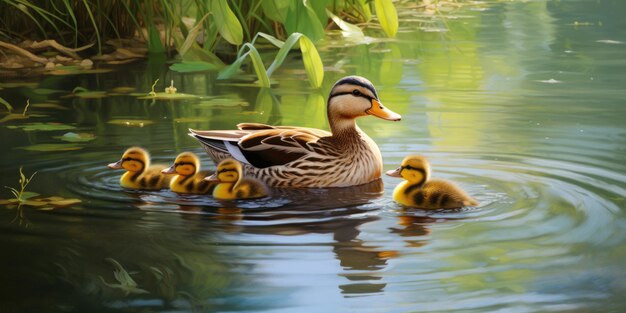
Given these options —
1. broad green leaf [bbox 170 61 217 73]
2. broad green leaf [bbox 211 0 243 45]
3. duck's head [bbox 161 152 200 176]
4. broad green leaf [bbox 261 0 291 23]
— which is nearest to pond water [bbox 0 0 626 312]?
duck's head [bbox 161 152 200 176]

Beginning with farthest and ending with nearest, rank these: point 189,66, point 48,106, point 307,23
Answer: point 48,106, point 189,66, point 307,23

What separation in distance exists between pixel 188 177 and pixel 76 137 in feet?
4.52

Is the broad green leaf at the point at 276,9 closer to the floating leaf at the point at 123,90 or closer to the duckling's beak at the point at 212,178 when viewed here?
the floating leaf at the point at 123,90

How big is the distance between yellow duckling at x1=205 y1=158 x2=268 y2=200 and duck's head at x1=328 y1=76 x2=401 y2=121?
2.75 feet

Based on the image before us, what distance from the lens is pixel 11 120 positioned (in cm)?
734

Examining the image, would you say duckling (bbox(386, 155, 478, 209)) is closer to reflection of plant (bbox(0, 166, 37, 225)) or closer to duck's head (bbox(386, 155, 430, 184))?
duck's head (bbox(386, 155, 430, 184))

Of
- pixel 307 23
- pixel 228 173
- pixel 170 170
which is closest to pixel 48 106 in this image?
pixel 307 23

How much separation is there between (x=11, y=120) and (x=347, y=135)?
7.53ft

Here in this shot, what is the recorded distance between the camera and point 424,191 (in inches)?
207

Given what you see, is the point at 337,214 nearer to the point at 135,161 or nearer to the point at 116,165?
the point at 135,161

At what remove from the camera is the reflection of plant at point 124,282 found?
4008 millimetres

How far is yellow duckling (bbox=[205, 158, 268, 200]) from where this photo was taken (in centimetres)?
546

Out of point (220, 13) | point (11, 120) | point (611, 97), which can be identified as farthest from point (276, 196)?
point (611, 97)

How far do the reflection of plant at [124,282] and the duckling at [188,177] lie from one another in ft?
4.18
